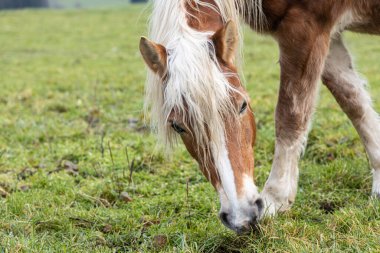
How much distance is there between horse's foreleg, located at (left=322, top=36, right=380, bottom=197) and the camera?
4879mm

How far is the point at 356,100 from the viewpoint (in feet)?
16.0

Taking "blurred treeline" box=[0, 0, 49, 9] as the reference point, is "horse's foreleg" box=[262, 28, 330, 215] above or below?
above

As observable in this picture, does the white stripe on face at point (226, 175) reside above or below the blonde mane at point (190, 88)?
below

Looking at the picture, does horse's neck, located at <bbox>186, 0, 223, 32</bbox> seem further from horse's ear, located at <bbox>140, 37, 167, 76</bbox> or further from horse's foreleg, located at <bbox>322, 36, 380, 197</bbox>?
horse's foreleg, located at <bbox>322, 36, 380, 197</bbox>

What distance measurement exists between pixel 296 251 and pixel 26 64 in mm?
13622

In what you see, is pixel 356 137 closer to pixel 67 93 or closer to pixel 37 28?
pixel 67 93

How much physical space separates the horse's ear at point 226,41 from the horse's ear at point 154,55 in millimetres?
344

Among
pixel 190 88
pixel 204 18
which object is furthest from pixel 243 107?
pixel 204 18

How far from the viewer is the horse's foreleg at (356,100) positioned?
4.88 m

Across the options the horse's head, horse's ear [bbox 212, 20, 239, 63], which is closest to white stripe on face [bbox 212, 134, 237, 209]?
the horse's head

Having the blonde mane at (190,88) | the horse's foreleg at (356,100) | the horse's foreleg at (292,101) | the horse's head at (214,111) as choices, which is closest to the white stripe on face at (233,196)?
the horse's head at (214,111)

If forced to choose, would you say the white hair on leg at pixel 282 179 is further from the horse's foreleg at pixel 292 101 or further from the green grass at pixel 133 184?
the green grass at pixel 133 184

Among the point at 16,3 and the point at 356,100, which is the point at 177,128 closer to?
the point at 356,100

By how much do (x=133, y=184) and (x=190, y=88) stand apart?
2148mm
